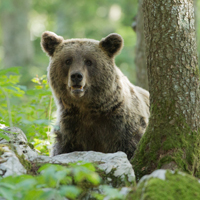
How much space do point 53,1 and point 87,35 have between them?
402cm

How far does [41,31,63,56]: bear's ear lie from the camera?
5.44 metres

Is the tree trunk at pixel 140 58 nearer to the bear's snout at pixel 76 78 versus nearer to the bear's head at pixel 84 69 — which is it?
the bear's head at pixel 84 69

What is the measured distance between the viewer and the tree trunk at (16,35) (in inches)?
714

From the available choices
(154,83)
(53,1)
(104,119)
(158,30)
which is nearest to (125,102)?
(104,119)

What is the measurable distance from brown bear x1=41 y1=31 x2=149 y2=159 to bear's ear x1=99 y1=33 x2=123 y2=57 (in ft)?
0.06

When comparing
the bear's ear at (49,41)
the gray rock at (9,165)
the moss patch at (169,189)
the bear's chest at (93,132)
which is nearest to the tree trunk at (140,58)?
the bear's ear at (49,41)

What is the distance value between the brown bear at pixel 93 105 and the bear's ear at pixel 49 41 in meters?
0.17

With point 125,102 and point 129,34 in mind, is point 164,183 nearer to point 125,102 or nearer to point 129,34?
point 125,102

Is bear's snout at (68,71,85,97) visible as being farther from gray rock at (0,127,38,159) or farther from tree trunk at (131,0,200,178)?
tree trunk at (131,0,200,178)

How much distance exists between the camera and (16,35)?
18.6m

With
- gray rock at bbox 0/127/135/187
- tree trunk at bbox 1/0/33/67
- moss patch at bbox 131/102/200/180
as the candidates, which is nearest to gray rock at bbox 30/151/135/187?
gray rock at bbox 0/127/135/187

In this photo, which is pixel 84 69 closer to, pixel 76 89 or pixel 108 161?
pixel 76 89

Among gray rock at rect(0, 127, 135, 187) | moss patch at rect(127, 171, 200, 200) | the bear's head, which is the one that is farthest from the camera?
the bear's head

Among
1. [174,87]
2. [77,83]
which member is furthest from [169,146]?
[77,83]
